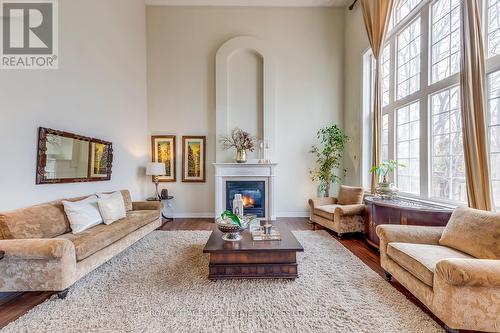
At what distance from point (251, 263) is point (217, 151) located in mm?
3595

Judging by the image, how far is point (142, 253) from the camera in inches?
138

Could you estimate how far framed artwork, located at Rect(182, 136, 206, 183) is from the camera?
19.4ft

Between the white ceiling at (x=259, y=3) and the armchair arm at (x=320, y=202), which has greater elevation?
the white ceiling at (x=259, y=3)

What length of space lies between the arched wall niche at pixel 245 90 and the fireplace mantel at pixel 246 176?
0.32 metres

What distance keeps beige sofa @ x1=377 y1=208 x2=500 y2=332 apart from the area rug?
0.24 metres

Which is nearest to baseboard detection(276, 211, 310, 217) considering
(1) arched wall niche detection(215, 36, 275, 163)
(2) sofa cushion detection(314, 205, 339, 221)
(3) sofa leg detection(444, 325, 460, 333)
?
(2) sofa cushion detection(314, 205, 339, 221)

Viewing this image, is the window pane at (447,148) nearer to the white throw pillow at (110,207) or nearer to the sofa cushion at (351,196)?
the sofa cushion at (351,196)

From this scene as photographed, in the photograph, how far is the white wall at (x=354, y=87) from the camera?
5.29 meters

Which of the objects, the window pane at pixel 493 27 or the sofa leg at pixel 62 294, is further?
the window pane at pixel 493 27

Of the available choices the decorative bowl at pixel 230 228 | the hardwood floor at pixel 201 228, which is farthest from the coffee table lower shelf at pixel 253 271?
the hardwood floor at pixel 201 228

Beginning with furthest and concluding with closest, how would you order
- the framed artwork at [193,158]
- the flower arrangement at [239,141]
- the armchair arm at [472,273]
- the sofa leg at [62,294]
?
the framed artwork at [193,158]
the flower arrangement at [239,141]
the sofa leg at [62,294]
the armchair arm at [472,273]

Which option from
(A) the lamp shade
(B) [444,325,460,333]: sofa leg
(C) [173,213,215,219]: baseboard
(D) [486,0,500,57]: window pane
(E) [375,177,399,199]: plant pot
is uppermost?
(D) [486,0,500,57]: window pane

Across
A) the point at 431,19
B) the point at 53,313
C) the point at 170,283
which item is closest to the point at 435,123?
the point at 431,19

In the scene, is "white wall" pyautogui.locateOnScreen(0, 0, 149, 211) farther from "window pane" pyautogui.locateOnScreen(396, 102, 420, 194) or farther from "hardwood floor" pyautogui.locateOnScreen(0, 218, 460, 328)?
"window pane" pyautogui.locateOnScreen(396, 102, 420, 194)
